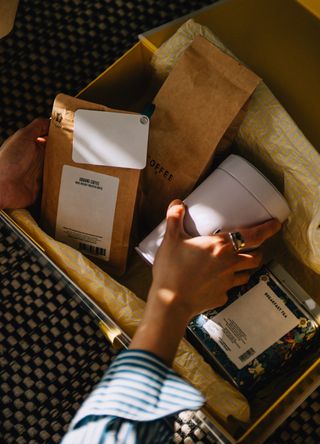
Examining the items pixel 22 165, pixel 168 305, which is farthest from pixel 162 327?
pixel 22 165

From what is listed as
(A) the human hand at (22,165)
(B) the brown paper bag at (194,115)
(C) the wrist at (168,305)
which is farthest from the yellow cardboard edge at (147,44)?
(C) the wrist at (168,305)

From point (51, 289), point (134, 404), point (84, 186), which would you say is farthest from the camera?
point (51, 289)

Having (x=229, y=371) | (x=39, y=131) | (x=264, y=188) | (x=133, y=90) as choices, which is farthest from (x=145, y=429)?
(x=133, y=90)

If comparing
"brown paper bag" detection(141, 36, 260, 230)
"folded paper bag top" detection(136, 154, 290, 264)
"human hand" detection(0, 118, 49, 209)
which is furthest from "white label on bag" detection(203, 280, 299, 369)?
"human hand" detection(0, 118, 49, 209)

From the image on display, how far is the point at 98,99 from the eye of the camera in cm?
98

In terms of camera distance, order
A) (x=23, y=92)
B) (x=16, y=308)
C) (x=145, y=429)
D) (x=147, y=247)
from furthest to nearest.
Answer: (x=23, y=92)
(x=16, y=308)
(x=147, y=247)
(x=145, y=429)

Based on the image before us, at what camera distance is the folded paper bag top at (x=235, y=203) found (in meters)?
0.80

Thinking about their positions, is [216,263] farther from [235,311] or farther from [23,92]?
[23,92]

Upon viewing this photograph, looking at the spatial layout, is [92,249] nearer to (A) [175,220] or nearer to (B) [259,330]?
(A) [175,220]

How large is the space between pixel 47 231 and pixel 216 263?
346 mm

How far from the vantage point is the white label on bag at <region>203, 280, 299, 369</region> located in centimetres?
78

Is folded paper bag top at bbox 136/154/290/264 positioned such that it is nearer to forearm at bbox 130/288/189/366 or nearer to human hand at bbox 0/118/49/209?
forearm at bbox 130/288/189/366

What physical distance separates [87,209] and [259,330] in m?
0.34

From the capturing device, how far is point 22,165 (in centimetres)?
88
